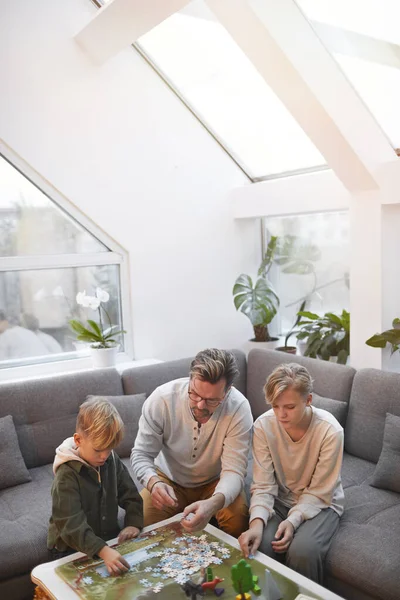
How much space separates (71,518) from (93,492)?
161mm

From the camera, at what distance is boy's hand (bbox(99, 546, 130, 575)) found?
211cm

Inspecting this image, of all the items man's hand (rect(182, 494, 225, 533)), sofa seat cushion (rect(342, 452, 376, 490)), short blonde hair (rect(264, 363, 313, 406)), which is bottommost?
sofa seat cushion (rect(342, 452, 376, 490))

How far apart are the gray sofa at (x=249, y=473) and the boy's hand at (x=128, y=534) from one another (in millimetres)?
576

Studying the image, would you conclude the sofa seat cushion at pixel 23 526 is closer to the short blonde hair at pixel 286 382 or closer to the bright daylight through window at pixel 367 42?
the short blonde hair at pixel 286 382

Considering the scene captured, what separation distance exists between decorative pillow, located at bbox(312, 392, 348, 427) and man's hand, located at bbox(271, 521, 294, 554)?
1.03 metres

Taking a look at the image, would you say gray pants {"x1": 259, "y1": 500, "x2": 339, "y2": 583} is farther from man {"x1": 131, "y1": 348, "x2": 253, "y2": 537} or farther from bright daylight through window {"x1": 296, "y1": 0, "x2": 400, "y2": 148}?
bright daylight through window {"x1": 296, "y1": 0, "x2": 400, "y2": 148}

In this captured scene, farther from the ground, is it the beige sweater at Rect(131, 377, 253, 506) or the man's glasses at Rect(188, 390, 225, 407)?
the man's glasses at Rect(188, 390, 225, 407)

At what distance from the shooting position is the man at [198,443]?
2.56m

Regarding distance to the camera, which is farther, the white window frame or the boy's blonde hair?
the white window frame

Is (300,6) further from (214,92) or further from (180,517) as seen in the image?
(180,517)

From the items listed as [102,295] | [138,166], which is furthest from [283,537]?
[138,166]

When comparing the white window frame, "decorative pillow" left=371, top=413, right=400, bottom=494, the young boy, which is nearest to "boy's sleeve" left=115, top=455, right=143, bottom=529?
the young boy

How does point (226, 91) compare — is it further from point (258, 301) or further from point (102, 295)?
point (102, 295)

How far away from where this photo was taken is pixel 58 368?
417 cm
